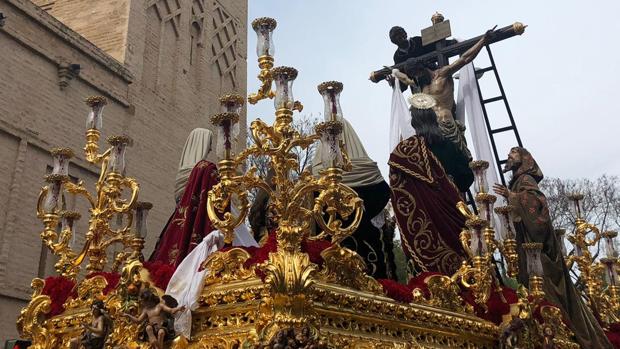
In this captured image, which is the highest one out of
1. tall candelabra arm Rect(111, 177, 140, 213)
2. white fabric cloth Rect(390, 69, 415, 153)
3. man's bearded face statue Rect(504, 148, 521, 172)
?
white fabric cloth Rect(390, 69, 415, 153)

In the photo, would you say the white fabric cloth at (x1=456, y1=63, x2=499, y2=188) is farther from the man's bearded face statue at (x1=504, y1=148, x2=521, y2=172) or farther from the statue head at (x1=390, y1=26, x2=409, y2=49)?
the statue head at (x1=390, y1=26, x2=409, y2=49)

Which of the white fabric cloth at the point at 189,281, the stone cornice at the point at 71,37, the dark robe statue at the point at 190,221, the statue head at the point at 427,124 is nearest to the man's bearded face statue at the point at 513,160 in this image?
the statue head at the point at 427,124

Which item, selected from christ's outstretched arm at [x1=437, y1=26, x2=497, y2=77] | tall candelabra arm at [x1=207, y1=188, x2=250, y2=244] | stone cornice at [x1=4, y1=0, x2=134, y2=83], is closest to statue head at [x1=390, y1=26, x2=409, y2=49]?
christ's outstretched arm at [x1=437, y1=26, x2=497, y2=77]

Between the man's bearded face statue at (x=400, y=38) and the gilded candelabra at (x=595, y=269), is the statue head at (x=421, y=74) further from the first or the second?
the gilded candelabra at (x=595, y=269)

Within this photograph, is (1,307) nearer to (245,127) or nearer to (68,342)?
(68,342)

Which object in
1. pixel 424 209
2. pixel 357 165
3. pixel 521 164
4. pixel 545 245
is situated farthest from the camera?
pixel 521 164

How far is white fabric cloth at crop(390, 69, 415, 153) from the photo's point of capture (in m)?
9.23

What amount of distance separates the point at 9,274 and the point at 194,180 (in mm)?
7156

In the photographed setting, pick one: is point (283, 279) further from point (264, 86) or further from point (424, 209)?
point (424, 209)

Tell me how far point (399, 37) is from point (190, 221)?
553 cm

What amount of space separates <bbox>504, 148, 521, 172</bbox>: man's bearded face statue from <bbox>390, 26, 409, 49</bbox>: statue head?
266cm

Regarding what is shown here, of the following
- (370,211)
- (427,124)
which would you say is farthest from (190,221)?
(427,124)

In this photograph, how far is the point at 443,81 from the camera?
372 inches

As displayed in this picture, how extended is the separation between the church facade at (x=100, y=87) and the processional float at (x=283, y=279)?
22.5 feet
